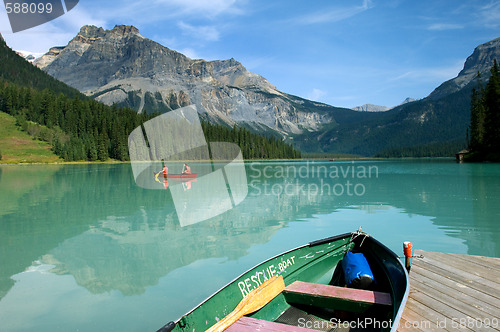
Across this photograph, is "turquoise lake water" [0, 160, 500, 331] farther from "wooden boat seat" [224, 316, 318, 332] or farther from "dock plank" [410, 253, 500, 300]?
"dock plank" [410, 253, 500, 300]

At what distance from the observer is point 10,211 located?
21531 mm

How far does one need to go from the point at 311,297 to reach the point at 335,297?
1.83 ft

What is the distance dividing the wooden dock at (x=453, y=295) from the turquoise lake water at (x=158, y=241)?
484 centimetres

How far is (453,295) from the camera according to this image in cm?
640

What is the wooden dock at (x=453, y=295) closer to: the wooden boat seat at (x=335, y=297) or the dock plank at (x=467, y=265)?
the dock plank at (x=467, y=265)

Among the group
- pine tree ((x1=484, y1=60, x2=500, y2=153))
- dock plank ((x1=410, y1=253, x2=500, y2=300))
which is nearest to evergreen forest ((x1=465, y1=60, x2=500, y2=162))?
pine tree ((x1=484, y1=60, x2=500, y2=153))

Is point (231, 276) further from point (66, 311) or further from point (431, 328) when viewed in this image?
point (431, 328)

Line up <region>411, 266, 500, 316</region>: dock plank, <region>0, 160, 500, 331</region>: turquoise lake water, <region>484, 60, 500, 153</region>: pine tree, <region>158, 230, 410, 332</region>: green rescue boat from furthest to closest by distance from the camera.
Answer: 1. <region>484, 60, 500, 153</region>: pine tree
2. <region>0, 160, 500, 331</region>: turquoise lake water
3. <region>411, 266, 500, 316</region>: dock plank
4. <region>158, 230, 410, 332</region>: green rescue boat

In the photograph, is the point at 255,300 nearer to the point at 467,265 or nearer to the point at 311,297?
the point at 311,297

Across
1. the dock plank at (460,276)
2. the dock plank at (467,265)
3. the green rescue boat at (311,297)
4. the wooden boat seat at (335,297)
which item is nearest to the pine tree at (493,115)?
the dock plank at (467,265)

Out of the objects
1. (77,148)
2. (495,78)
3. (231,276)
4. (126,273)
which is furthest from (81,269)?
(77,148)

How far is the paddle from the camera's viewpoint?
197 inches

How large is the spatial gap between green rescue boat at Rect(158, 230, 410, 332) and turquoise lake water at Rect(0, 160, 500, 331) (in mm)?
2678

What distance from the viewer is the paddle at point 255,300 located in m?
5.01
